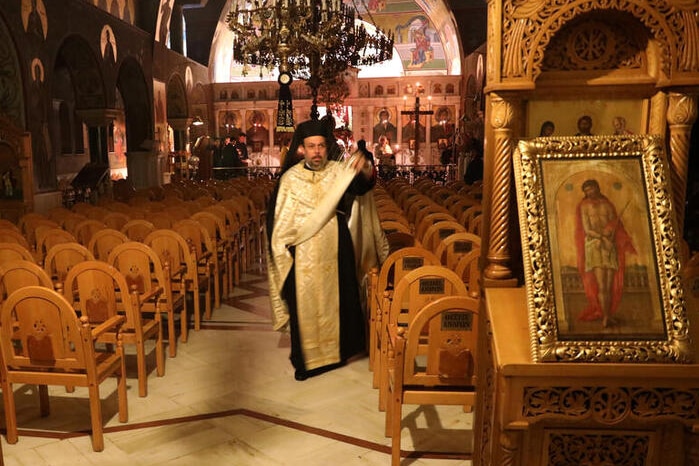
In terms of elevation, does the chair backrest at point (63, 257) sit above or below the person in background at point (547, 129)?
below

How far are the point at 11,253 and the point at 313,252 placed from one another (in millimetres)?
2430

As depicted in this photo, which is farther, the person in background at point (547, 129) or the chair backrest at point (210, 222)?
the chair backrest at point (210, 222)

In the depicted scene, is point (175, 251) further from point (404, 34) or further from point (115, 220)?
point (404, 34)

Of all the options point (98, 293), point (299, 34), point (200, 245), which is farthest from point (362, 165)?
point (299, 34)

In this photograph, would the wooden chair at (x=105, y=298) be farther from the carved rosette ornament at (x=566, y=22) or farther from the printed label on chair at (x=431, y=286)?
the carved rosette ornament at (x=566, y=22)

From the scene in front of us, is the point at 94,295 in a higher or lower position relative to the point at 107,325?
higher

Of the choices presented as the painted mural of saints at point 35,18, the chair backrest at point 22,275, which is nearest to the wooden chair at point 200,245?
the chair backrest at point 22,275

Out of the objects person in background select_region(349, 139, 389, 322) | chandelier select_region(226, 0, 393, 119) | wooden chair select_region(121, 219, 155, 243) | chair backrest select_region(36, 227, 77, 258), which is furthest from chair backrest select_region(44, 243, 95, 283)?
chandelier select_region(226, 0, 393, 119)

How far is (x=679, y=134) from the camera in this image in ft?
8.06

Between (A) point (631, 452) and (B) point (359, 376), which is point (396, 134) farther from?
(A) point (631, 452)

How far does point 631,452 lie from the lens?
234cm

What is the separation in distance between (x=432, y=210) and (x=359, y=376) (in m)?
3.03

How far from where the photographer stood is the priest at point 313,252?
491 centimetres

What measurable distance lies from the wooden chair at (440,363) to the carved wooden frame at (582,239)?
34.3 inches
